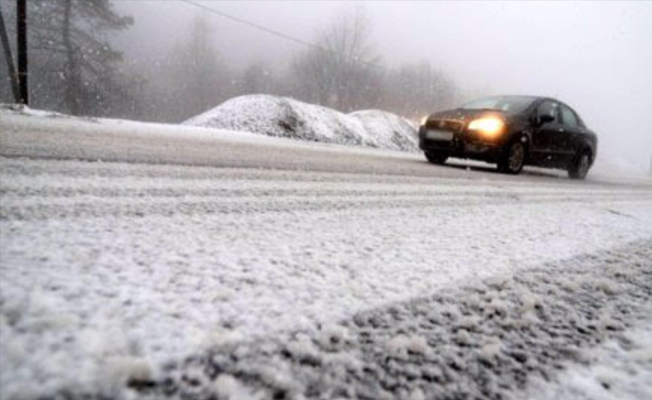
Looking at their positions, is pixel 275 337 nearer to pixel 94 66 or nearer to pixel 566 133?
pixel 566 133

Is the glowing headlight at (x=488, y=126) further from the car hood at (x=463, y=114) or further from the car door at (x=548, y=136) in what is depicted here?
the car door at (x=548, y=136)

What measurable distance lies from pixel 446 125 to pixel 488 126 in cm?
68

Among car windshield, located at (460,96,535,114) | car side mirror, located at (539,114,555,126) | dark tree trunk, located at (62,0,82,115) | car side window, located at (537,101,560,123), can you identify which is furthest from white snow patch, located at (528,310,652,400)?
dark tree trunk, located at (62,0,82,115)

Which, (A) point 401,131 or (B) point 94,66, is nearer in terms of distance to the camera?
(A) point 401,131

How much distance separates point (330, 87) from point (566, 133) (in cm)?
4252

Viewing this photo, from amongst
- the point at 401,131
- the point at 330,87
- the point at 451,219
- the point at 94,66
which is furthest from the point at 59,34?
the point at 451,219

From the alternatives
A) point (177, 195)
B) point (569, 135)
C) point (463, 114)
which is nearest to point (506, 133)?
point (463, 114)

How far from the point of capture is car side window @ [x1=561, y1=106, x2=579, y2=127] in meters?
8.90

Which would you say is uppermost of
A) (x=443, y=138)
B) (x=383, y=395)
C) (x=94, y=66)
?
(x=94, y=66)

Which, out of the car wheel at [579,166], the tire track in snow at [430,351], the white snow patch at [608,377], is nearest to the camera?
the tire track in snow at [430,351]

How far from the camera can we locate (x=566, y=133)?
29.0 ft

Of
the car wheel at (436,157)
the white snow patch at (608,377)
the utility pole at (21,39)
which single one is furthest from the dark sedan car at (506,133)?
the utility pole at (21,39)

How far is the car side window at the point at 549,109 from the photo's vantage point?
809cm

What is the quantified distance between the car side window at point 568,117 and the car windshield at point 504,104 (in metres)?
1.17
